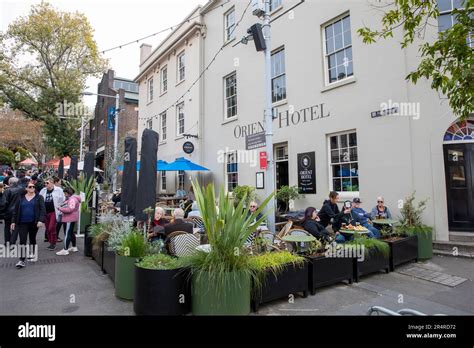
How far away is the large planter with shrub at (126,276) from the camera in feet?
15.4

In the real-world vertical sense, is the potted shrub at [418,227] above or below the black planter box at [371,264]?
above

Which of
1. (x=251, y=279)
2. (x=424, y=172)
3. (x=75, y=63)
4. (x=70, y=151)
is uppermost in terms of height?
(x=75, y=63)

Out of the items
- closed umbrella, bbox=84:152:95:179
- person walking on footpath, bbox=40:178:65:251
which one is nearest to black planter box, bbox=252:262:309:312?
person walking on footpath, bbox=40:178:65:251

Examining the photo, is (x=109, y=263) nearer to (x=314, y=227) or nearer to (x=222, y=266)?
(x=222, y=266)

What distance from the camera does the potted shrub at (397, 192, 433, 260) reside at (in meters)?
7.05

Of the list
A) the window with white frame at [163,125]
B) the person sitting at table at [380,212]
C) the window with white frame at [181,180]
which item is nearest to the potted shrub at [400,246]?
the person sitting at table at [380,212]

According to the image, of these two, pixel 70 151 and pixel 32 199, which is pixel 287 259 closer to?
pixel 32 199

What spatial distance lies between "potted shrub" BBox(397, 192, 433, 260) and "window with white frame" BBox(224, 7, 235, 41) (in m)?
10.5

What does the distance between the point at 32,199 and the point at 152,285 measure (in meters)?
4.37

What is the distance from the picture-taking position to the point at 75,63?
100 feet

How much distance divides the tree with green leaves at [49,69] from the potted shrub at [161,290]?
27704 mm

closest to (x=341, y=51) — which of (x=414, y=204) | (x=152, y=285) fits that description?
(x=414, y=204)

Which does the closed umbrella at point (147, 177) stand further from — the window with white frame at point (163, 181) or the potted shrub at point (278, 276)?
the window with white frame at point (163, 181)

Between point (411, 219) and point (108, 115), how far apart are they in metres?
28.3
